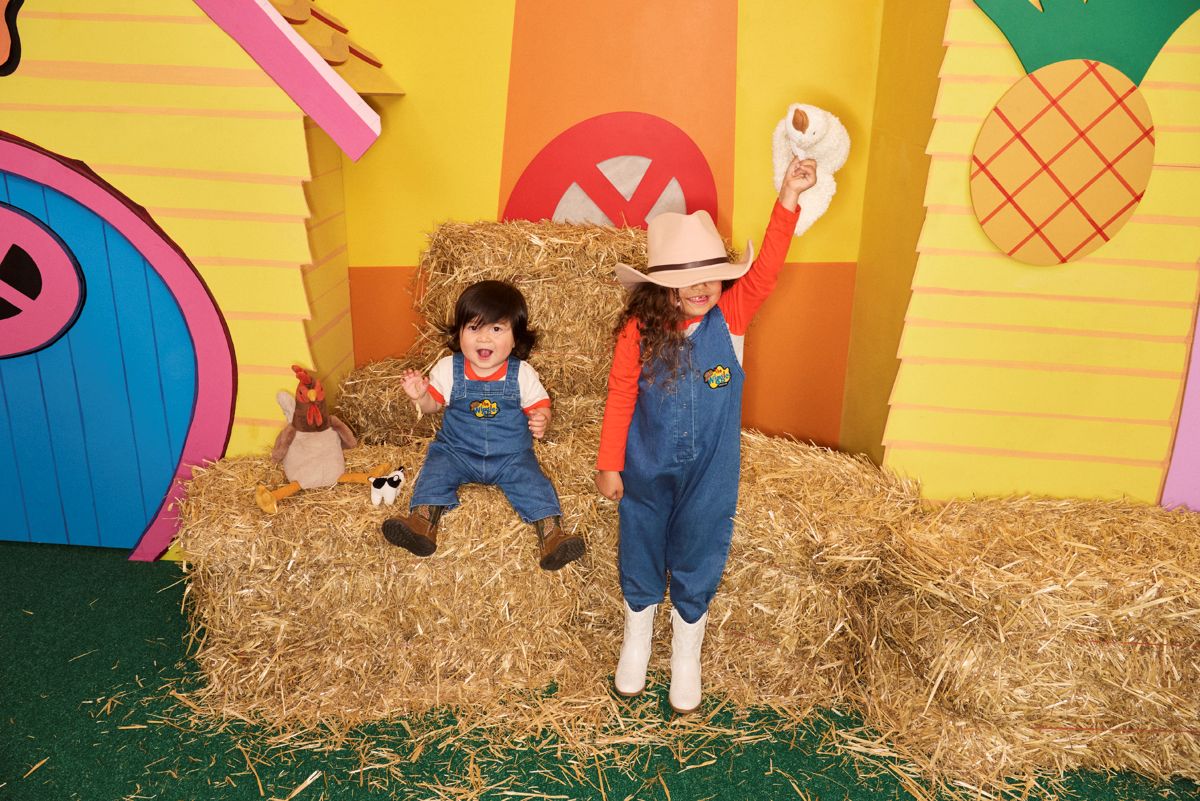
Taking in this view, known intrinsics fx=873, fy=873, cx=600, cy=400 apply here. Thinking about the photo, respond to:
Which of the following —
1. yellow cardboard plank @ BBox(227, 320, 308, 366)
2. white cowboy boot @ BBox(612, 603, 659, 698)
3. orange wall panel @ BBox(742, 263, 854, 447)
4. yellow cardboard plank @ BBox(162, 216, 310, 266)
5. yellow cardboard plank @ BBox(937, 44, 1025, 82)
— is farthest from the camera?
orange wall panel @ BBox(742, 263, 854, 447)

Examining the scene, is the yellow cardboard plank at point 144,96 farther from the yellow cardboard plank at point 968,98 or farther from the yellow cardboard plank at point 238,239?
the yellow cardboard plank at point 968,98

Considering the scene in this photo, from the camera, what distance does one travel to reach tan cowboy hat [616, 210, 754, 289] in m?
2.87

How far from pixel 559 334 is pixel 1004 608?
1944 millimetres

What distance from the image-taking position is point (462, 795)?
278 centimetres

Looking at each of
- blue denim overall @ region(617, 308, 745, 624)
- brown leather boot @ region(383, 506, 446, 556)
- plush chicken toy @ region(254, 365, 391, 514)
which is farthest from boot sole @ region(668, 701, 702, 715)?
plush chicken toy @ region(254, 365, 391, 514)

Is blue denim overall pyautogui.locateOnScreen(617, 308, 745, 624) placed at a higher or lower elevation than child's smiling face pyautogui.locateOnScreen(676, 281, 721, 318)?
lower

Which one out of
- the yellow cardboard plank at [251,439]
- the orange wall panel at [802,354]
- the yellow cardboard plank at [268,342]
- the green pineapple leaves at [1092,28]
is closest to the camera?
the green pineapple leaves at [1092,28]

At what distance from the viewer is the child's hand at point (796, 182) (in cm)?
289

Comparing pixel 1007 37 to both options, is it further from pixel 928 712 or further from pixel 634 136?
pixel 928 712

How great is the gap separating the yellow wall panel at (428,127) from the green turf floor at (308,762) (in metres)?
2.09

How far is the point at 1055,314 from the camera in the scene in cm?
335

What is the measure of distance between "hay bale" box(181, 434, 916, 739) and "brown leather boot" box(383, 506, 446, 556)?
6 centimetres

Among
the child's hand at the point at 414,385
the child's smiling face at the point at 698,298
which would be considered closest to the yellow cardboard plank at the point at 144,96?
the child's hand at the point at 414,385

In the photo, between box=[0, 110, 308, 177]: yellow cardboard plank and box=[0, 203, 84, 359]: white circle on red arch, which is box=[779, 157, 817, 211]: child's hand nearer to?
box=[0, 110, 308, 177]: yellow cardboard plank
